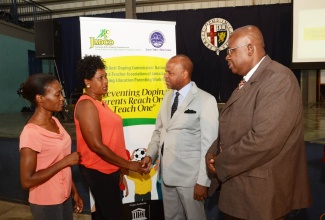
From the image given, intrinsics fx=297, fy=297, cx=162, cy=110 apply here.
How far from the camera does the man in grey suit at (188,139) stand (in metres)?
1.84

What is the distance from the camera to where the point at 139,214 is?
249cm

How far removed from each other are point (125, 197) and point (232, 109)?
143 cm

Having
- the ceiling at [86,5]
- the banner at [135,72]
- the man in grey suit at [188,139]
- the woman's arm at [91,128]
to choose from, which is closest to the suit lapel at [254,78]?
the man in grey suit at [188,139]

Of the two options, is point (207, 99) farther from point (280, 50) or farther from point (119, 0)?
point (119, 0)

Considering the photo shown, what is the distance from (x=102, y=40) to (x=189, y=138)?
43.1 inches

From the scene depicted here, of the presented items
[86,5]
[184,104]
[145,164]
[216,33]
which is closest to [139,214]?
[145,164]

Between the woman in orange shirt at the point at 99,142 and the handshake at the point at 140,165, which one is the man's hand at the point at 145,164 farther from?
the woman in orange shirt at the point at 99,142

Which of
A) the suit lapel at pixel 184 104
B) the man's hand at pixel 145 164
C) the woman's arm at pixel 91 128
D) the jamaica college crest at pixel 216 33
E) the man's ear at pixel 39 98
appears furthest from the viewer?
the jamaica college crest at pixel 216 33

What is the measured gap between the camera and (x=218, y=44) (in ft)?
28.4

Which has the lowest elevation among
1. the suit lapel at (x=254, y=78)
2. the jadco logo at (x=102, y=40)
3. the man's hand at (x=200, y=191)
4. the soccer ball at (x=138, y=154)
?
the man's hand at (x=200, y=191)

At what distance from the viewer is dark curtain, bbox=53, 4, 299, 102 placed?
8273 millimetres

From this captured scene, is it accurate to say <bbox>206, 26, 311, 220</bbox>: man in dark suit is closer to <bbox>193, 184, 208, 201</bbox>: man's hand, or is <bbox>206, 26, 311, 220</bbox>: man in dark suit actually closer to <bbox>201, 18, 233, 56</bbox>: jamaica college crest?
<bbox>193, 184, 208, 201</bbox>: man's hand

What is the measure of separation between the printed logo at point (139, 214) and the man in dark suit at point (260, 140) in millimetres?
1198

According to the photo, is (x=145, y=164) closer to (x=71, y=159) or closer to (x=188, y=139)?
(x=188, y=139)
